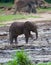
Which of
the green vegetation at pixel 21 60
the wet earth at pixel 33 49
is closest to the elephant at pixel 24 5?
the wet earth at pixel 33 49

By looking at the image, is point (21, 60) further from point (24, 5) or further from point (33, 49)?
point (24, 5)

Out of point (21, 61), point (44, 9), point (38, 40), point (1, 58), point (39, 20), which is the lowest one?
point (44, 9)

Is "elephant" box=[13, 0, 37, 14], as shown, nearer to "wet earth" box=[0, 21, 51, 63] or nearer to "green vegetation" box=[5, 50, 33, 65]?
"wet earth" box=[0, 21, 51, 63]

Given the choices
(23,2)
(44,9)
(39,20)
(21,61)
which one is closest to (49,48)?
(21,61)

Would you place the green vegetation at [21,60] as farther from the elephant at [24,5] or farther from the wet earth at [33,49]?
the elephant at [24,5]

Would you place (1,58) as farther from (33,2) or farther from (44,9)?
(44,9)

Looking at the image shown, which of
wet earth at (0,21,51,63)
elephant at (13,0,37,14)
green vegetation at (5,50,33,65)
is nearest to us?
green vegetation at (5,50,33,65)

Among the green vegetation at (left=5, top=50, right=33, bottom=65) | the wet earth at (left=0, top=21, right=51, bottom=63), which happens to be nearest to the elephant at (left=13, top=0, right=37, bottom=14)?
the wet earth at (left=0, top=21, right=51, bottom=63)

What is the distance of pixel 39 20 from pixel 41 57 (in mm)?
12854

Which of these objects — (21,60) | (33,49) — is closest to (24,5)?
(33,49)

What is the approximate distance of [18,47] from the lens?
12.6 meters

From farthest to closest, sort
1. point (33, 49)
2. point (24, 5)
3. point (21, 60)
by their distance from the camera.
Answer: point (24, 5) → point (33, 49) → point (21, 60)

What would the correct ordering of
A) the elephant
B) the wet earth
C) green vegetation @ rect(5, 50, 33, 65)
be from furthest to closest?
the elephant
the wet earth
green vegetation @ rect(5, 50, 33, 65)

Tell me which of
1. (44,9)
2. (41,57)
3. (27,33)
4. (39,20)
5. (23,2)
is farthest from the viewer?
(44,9)
